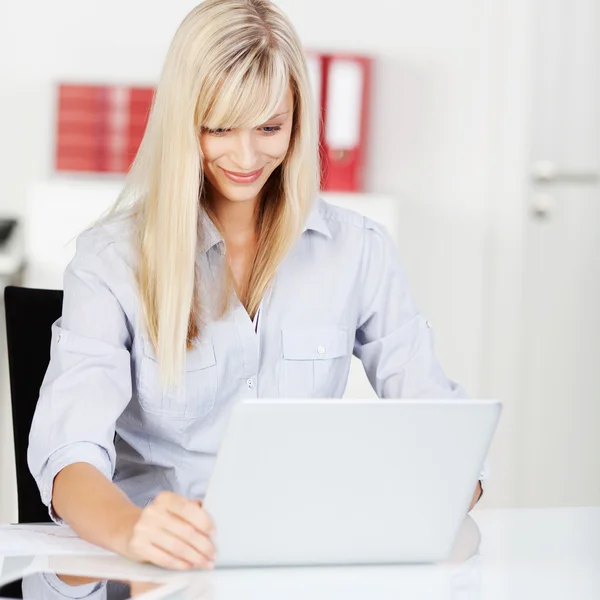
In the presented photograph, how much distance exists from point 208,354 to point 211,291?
91 millimetres

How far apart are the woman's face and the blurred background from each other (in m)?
1.76

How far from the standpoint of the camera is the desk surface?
99 cm

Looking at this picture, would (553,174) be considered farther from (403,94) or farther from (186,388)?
(186,388)

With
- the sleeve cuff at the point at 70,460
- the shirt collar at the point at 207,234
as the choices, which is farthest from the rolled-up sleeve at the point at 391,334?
the sleeve cuff at the point at 70,460

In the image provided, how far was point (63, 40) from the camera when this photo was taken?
128 inches

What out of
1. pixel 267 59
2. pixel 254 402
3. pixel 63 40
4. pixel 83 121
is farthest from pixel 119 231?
pixel 63 40

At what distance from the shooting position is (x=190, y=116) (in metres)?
1.39

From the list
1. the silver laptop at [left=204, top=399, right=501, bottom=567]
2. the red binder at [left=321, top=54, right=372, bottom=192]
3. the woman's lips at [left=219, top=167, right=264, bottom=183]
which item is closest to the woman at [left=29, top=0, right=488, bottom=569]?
the woman's lips at [left=219, top=167, right=264, bottom=183]

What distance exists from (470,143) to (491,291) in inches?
17.5

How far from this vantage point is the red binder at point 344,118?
311cm

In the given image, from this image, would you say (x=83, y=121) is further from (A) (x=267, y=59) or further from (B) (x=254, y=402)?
(B) (x=254, y=402)

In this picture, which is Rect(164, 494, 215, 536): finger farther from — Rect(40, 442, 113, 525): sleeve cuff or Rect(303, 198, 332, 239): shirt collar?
Rect(303, 198, 332, 239): shirt collar

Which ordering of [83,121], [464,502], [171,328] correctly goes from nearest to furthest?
[464,502], [171,328], [83,121]

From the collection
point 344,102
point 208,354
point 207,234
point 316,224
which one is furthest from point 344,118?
point 208,354
